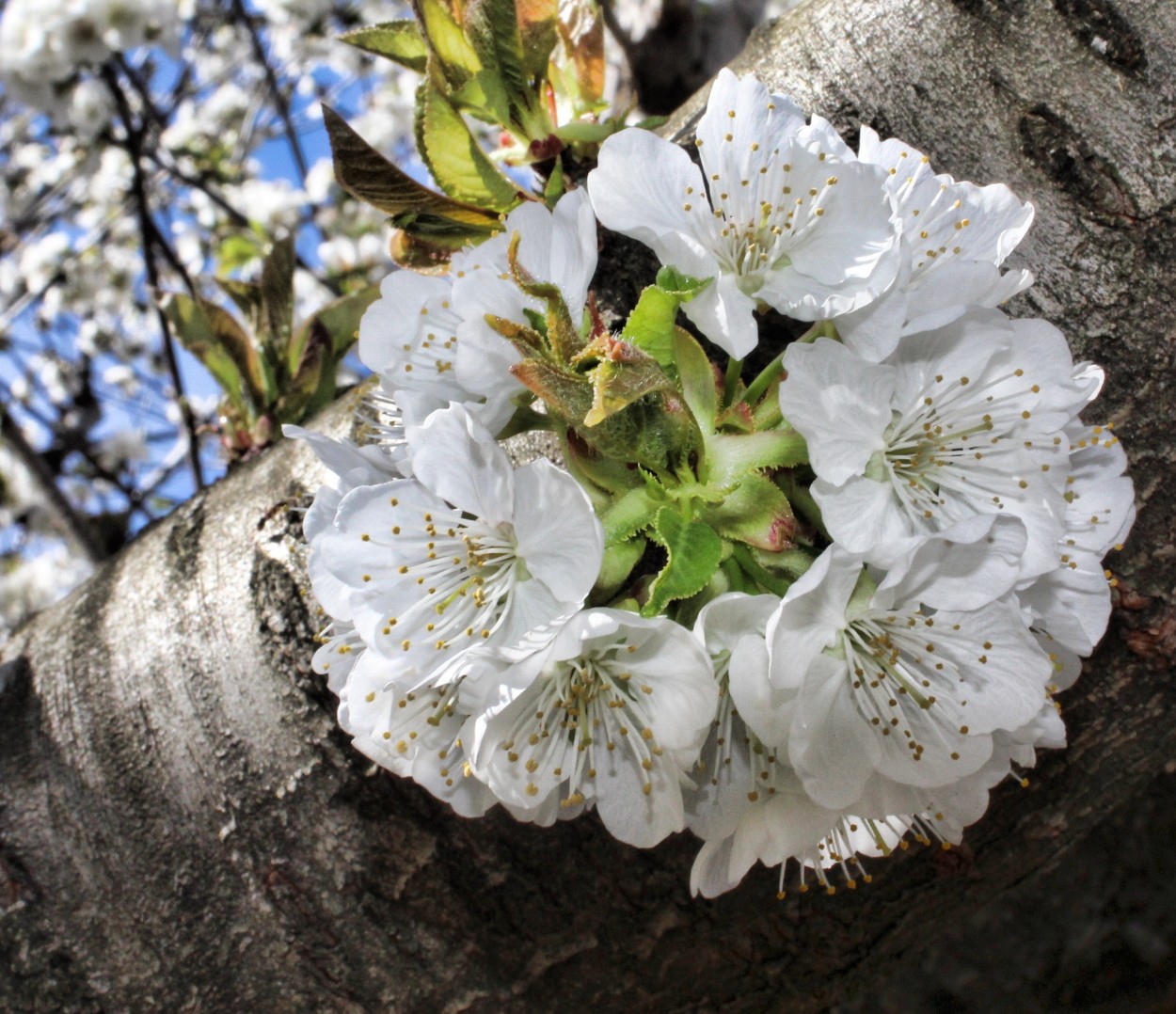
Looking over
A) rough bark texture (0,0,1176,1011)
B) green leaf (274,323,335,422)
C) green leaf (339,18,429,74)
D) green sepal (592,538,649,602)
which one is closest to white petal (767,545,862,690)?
green sepal (592,538,649,602)

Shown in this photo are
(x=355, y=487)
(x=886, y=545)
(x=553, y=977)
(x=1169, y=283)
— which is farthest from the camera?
(x=553, y=977)

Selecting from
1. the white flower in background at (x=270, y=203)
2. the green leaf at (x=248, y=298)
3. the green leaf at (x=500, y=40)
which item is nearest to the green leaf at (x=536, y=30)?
the green leaf at (x=500, y=40)

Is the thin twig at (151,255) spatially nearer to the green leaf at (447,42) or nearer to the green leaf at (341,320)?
the green leaf at (341,320)

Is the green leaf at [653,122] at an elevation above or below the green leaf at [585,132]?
below

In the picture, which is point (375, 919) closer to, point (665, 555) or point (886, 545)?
point (665, 555)

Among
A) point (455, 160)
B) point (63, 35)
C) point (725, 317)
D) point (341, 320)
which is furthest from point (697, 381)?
point (63, 35)

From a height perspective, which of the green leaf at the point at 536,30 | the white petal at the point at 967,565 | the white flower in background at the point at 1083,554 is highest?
the green leaf at the point at 536,30

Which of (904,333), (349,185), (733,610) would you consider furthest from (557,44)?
(733,610)
